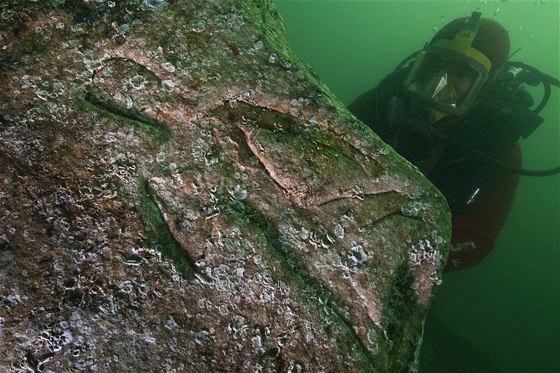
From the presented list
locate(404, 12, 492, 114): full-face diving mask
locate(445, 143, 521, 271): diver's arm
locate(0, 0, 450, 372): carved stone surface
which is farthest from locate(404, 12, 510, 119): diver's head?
locate(0, 0, 450, 372): carved stone surface

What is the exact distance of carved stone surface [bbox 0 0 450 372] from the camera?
152 centimetres

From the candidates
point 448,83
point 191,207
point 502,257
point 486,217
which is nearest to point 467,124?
point 448,83

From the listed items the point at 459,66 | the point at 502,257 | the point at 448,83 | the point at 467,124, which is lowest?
the point at 502,257

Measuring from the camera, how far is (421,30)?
4709 cm

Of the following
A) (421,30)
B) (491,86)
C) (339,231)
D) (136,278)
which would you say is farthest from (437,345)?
(421,30)

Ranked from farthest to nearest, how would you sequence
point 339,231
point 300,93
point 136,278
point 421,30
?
point 421,30, point 300,93, point 339,231, point 136,278

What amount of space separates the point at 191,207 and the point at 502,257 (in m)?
17.6

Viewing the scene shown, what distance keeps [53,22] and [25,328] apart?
5.10ft

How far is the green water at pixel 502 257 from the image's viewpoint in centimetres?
935

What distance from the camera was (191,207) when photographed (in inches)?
69.4

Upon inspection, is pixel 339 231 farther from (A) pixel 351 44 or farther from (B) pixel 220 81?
(A) pixel 351 44

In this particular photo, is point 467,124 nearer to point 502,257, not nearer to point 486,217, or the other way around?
point 486,217

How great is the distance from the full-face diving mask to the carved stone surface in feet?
9.57

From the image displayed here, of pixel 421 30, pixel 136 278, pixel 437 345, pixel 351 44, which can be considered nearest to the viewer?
pixel 136 278
